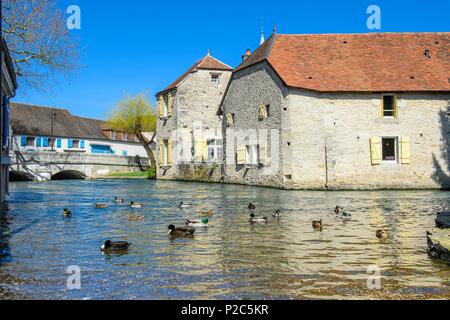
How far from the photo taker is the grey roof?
168ft

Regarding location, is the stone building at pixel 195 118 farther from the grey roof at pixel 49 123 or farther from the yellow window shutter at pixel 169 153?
the grey roof at pixel 49 123

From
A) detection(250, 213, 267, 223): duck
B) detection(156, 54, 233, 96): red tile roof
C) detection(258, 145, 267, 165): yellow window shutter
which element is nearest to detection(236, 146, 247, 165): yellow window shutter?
detection(258, 145, 267, 165): yellow window shutter

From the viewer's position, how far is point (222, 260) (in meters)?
7.25

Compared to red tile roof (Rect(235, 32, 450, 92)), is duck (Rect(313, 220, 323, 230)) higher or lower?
lower

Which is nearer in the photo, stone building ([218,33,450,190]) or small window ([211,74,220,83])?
stone building ([218,33,450,190])

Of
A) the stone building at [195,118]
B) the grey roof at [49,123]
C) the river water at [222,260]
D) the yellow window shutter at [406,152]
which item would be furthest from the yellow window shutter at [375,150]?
the grey roof at [49,123]

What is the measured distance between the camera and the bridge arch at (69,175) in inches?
1776

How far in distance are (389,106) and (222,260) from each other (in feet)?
74.7

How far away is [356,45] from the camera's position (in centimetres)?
2947

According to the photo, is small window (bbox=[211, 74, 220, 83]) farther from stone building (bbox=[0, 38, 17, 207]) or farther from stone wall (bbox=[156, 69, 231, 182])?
stone building (bbox=[0, 38, 17, 207])

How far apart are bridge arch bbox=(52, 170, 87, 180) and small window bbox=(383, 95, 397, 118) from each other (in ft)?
94.9

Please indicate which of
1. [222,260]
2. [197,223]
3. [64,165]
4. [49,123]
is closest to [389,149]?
[197,223]

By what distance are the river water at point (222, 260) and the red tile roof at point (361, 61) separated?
1536 centimetres

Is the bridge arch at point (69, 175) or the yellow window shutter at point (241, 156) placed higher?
the yellow window shutter at point (241, 156)
